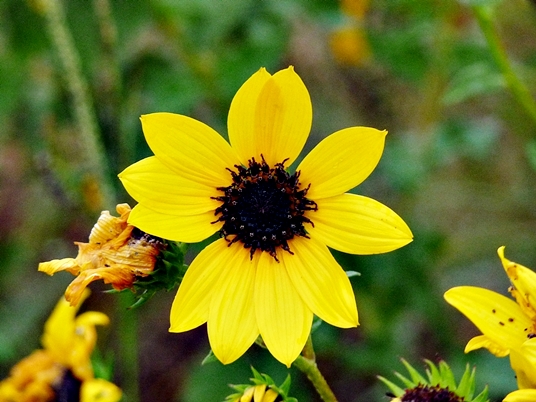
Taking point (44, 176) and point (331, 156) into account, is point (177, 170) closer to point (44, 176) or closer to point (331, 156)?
point (331, 156)

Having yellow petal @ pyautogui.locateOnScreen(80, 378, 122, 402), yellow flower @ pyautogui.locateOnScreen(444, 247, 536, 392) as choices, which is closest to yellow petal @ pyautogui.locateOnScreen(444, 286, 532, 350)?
yellow flower @ pyautogui.locateOnScreen(444, 247, 536, 392)

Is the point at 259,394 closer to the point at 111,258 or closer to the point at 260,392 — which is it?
the point at 260,392

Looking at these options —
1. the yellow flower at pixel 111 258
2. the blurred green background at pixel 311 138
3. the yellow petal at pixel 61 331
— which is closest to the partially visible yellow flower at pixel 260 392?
the yellow flower at pixel 111 258

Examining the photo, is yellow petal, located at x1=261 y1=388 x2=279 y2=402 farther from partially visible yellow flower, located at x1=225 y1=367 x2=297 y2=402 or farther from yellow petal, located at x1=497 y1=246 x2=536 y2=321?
yellow petal, located at x1=497 y1=246 x2=536 y2=321

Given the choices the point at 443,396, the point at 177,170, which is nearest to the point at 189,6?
the point at 177,170

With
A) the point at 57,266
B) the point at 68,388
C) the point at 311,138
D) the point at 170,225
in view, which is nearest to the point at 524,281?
the point at 170,225
